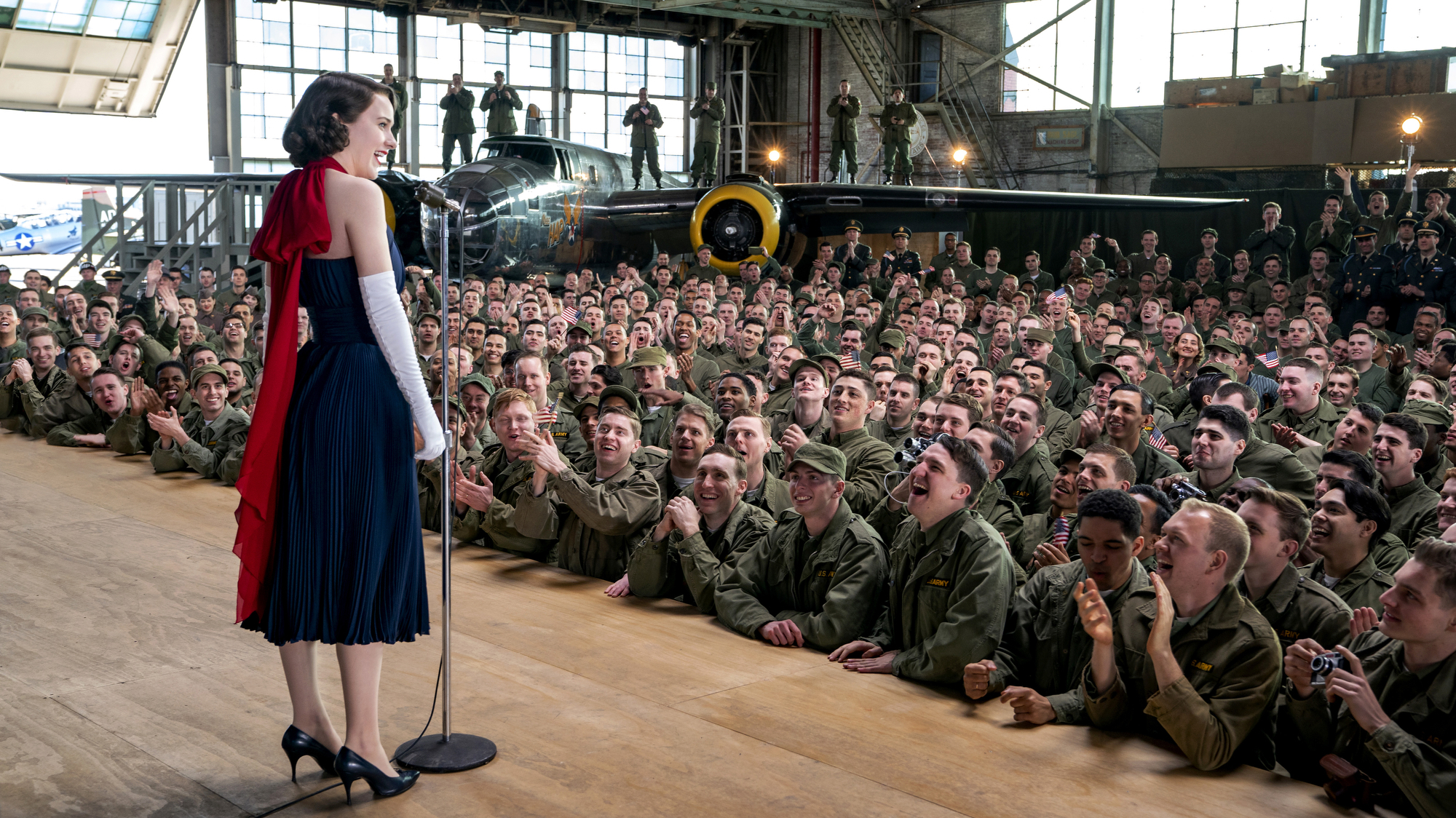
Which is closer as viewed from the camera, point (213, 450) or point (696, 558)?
point (696, 558)

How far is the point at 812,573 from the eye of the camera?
411cm

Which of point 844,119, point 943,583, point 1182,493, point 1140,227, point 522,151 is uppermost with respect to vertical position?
point 844,119

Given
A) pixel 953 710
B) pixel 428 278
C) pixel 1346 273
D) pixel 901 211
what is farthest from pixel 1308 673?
pixel 901 211

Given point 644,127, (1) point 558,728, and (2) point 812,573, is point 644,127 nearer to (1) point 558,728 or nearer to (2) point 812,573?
(2) point 812,573

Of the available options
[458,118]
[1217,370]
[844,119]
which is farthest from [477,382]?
[844,119]

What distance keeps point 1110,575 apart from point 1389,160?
597 inches

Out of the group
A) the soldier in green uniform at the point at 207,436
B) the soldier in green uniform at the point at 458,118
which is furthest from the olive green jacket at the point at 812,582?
the soldier in green uniform at the point at 458,118

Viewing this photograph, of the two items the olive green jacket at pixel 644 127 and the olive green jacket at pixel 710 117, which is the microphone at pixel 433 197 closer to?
the olive green jacket at pixel 644 127

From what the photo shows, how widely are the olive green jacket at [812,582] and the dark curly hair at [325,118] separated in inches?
88.2

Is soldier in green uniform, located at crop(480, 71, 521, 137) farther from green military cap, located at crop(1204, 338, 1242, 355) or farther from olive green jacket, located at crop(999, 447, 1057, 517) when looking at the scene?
olive green jacket, located at crop(999, 447, 1057, 517)

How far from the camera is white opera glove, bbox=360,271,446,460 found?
2379 mm

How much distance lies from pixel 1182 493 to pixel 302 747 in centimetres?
305

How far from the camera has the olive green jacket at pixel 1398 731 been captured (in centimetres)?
259

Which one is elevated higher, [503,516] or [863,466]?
[863,466]
